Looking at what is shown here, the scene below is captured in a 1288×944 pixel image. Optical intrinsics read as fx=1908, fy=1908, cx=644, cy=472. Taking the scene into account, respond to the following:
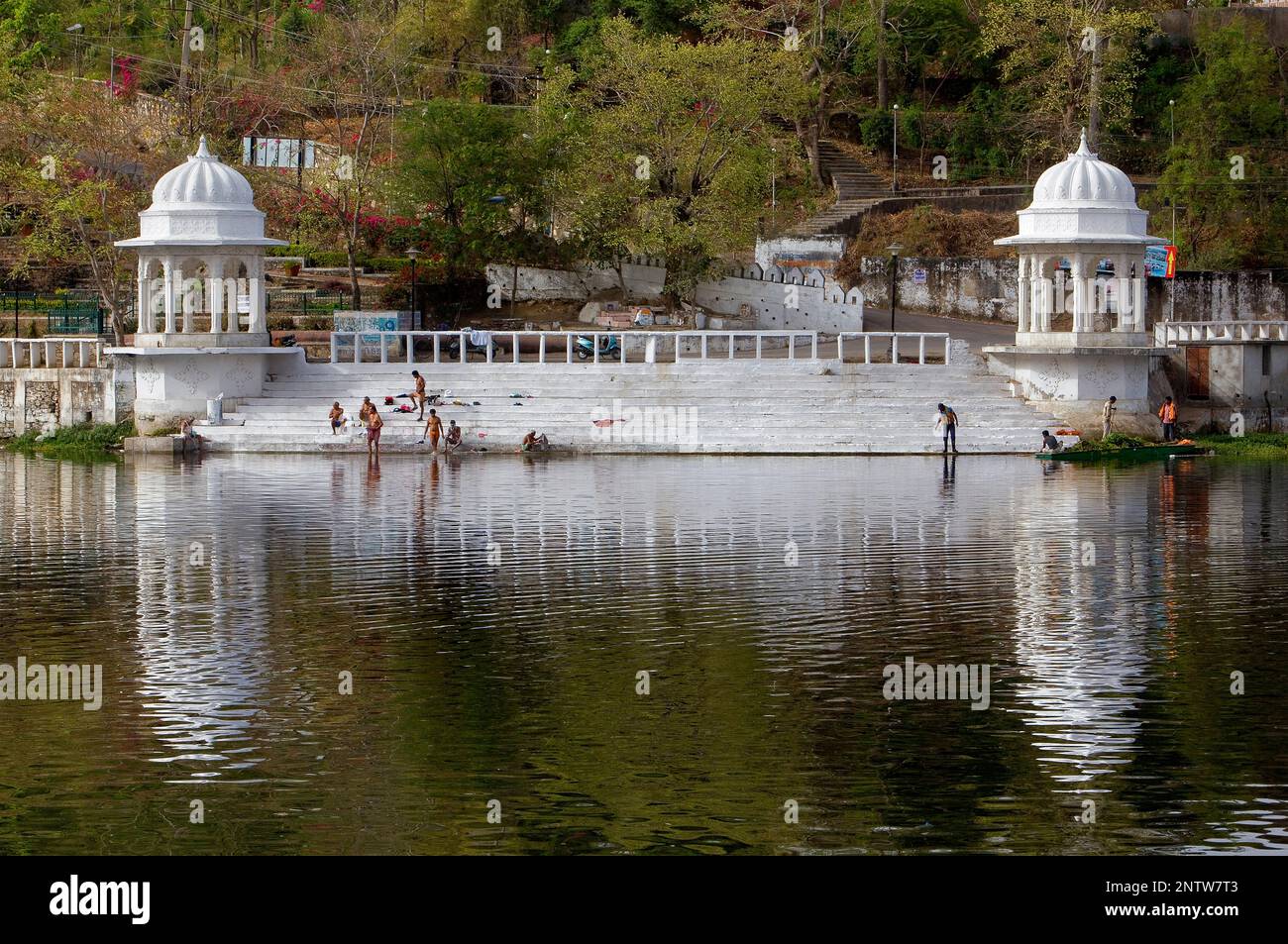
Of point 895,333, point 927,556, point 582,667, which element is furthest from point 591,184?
point 582,667

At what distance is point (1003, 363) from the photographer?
44812 millimetres

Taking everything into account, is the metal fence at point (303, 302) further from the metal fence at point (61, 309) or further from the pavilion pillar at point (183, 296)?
the pavilion pillar at point (183, 296)

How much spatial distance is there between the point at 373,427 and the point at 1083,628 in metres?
24.0

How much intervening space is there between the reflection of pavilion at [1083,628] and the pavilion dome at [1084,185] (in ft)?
52.6

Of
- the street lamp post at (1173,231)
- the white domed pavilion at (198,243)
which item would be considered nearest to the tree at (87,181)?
the white domed pavilion at (198,243)

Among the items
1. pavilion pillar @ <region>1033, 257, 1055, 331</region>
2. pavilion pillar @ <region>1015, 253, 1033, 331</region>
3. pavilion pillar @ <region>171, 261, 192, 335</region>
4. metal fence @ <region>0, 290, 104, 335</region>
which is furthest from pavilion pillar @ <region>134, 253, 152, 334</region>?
pavilion pillar @ <region>1033, 257, 1055, 331</region>

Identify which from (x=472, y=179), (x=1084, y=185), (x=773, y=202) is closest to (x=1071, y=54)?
(x=773, y=202)

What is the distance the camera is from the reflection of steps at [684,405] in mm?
41438

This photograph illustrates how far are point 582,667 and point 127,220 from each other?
36.9m

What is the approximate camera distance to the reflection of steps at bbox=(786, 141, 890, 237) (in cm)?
6322

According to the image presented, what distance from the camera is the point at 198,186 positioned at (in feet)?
149

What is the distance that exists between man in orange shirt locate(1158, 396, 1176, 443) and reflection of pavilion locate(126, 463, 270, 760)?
2165cm

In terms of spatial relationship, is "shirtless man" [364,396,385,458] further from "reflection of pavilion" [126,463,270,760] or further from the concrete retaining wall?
the concrete retaining wall

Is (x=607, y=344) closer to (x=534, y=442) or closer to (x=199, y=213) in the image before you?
(x=534, y=442)
